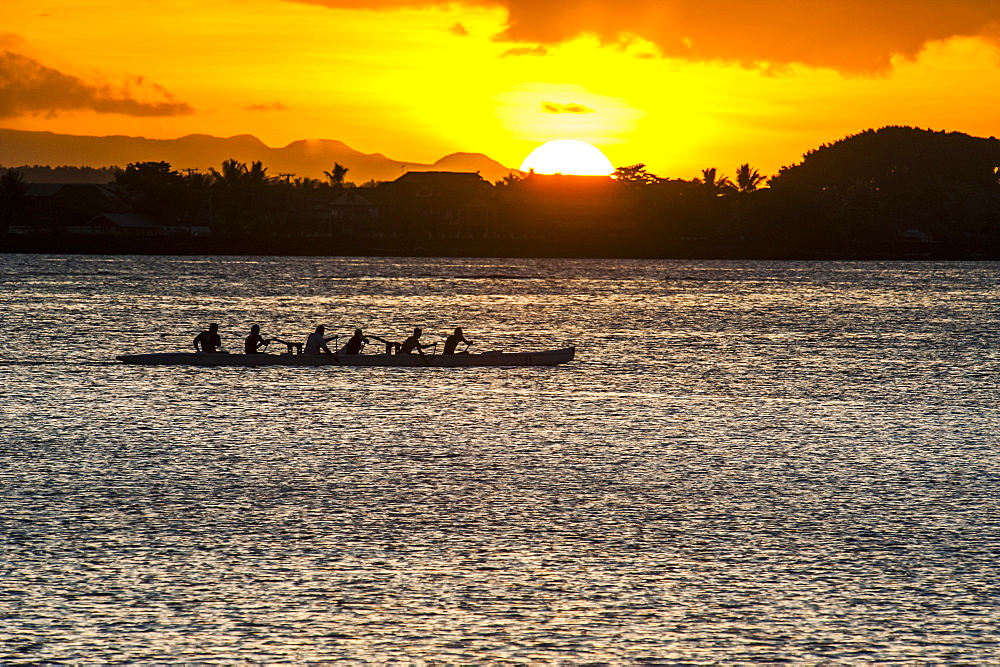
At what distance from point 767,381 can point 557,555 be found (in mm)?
26811

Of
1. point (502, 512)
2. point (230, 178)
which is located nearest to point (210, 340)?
point (502, 512)

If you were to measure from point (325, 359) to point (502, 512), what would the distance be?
23.8m

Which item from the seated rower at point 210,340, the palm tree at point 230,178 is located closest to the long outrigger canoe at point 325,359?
the seated rower at point 210,340

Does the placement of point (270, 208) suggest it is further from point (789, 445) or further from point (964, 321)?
point (789, 445)

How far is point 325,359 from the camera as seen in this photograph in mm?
42688

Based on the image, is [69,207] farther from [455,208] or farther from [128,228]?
[455,208]

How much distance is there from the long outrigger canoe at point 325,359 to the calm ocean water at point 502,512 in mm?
562

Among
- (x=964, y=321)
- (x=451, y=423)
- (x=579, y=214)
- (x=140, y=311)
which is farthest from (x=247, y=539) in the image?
(x=579, y=214)

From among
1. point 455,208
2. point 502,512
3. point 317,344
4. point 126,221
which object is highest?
point 455,208

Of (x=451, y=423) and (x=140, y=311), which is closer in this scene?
(x=451, y=423)

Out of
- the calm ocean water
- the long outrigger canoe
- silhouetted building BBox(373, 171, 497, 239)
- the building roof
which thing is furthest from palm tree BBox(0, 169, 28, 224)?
the long outrigger canoe

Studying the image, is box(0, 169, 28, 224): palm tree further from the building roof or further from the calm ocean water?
the calm ocean water

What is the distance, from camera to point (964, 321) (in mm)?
79750

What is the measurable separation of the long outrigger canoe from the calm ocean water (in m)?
0.56
